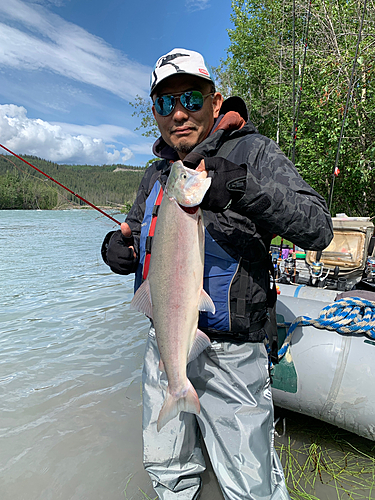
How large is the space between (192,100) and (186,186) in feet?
3.52

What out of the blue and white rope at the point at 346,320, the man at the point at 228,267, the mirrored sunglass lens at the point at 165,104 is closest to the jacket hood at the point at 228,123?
the man at the point at 228,267

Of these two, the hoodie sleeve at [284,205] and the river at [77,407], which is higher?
the hoodie sleeve at [284,205]

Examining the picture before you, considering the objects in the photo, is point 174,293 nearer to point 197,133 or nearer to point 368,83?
point 197,133

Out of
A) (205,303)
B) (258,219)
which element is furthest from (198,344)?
(258,219)

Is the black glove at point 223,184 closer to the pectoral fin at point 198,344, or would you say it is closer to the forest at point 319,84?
the pectoral fin at point 198,344

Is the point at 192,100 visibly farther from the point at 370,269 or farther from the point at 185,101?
the point at 370,269

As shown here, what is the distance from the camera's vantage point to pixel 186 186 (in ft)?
5.74

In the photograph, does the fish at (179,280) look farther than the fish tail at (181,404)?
No

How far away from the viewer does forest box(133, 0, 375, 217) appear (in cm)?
1259

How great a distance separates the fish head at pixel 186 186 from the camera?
174 centimetres

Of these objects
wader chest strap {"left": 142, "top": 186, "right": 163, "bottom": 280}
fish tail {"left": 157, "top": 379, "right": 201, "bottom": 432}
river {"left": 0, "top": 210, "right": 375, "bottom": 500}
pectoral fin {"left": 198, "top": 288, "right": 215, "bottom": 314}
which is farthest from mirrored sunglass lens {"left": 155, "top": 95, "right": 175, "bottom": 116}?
river {"left": 0, "top": 210, "right": 375, "bottom": 500}

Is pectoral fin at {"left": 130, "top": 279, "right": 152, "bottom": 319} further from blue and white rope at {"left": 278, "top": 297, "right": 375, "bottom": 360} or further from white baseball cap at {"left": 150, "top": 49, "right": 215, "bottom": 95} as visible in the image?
blue and white rope at {"left": 278, "top": 297, "right": 375, "bottom": 360}

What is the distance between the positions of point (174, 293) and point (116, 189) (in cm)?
16856

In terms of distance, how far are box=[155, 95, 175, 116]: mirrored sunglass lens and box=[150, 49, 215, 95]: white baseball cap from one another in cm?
10
